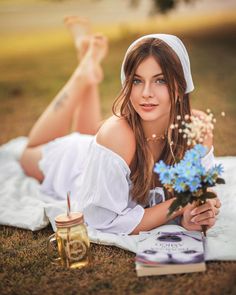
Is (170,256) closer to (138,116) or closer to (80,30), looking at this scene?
(138,116)

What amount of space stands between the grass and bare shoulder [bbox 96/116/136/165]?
388mm

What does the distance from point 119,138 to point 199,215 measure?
44 centimetres

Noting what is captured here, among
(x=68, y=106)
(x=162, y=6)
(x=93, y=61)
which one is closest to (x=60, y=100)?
(x=68, y=106)

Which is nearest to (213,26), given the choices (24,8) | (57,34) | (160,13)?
(160,13)

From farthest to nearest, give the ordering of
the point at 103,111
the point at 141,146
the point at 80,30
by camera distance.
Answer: the point at 103,111 → the point at 80,30 → the point at 141,146

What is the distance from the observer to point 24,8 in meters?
6.73

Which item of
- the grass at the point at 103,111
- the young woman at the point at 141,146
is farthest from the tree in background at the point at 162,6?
the young woman at the point at 141,146

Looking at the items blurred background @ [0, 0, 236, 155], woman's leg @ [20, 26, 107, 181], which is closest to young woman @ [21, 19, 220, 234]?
woman's leg @ [20, 26, 107, 181]

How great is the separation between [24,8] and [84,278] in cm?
570

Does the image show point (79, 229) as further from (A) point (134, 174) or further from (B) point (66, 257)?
(A) point (134, 174)

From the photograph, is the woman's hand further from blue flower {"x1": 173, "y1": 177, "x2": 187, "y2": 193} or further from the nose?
the nose

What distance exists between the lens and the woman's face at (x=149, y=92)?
1.88 metres

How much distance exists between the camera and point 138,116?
205cm

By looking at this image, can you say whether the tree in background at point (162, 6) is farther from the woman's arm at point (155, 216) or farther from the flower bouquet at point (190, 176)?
the flower bouquet at point (190, 176)
